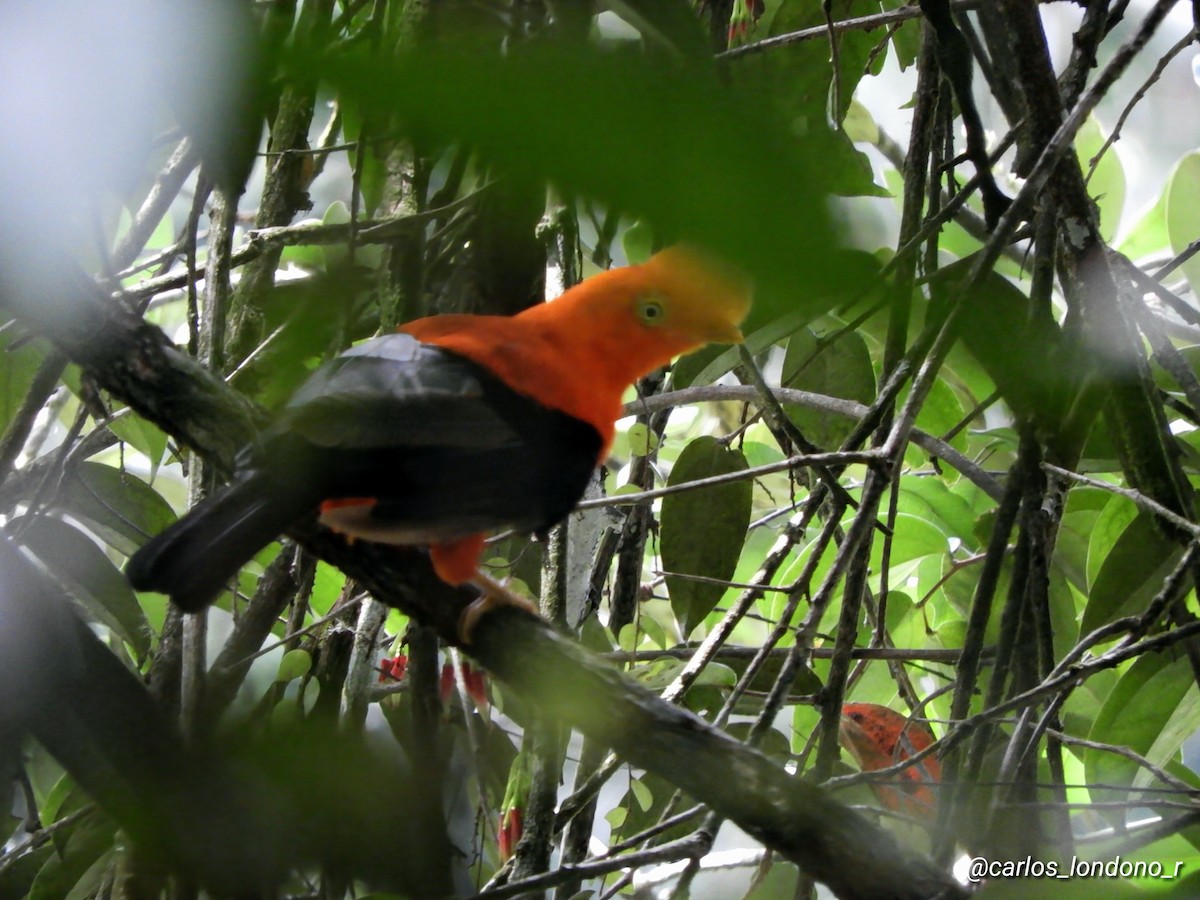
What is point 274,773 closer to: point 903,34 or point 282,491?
point 282,491

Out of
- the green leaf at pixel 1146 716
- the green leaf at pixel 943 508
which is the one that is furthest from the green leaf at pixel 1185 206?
the green leaf at pixel 1146 716

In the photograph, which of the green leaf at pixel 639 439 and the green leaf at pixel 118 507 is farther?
the green leaf at pixel 639 439

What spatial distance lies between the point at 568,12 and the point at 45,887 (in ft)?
6.34

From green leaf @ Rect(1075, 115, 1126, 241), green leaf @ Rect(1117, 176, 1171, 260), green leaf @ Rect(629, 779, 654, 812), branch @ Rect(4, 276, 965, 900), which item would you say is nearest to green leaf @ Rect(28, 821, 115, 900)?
branch @ Rect(4, 276, 965, 900)

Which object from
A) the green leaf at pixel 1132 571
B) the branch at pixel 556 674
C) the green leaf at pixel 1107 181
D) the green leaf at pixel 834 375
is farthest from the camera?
the green leaf at pixel 1107 181

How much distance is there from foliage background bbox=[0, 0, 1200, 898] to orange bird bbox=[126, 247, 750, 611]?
10 cm

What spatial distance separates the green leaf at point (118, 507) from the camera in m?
2.39

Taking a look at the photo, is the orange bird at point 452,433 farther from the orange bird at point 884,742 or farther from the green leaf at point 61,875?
the orange bird at point 884,742

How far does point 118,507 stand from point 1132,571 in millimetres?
2139

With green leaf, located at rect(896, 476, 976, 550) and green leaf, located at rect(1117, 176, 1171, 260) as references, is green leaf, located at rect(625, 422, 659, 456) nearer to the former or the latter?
green leaf, located at rect(896, 476, 976, 550)

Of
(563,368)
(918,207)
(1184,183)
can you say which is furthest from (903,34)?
(563,368)

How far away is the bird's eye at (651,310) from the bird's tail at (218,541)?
971 mm

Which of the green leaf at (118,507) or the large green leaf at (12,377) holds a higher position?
the large green leaf at (12,377)

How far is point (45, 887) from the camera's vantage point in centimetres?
188
